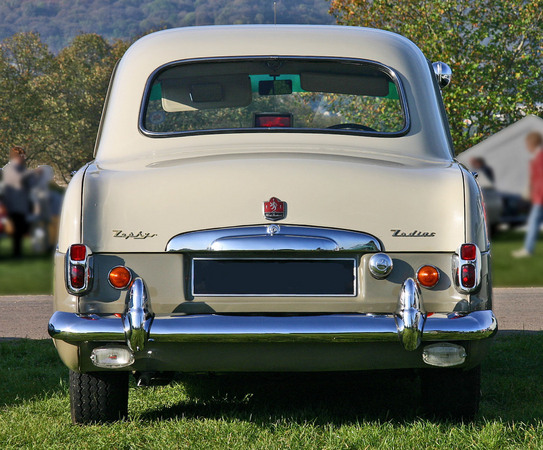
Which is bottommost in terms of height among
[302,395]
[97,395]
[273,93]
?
[302,395]

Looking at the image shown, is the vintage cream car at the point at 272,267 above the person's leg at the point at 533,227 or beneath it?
beneath

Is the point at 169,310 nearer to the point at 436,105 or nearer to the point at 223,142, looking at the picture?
the point at 223,142

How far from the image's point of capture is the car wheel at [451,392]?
4438 mm

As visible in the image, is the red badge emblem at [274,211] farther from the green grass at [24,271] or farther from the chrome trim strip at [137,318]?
the green grass at [24,271]

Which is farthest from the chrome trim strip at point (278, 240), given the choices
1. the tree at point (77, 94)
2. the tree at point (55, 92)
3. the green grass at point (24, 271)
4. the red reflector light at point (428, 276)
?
the tree at point (55, 92)

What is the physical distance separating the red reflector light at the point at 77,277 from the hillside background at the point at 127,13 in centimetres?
9413

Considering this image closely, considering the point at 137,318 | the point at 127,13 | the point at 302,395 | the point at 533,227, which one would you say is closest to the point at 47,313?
the point at 302,395

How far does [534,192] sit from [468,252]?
6.87ft

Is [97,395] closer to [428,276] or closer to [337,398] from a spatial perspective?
[337,398]

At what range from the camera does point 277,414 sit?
487 centimetres

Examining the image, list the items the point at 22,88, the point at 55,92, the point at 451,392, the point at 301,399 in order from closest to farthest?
1. the point at 451,392
2. the point at 301,399
3. the point at 22,88
4. the point at 55,92

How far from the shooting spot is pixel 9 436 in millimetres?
4574

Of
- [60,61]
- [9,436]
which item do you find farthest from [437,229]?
[60,61]

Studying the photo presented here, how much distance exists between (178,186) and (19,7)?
133940 millimetres
